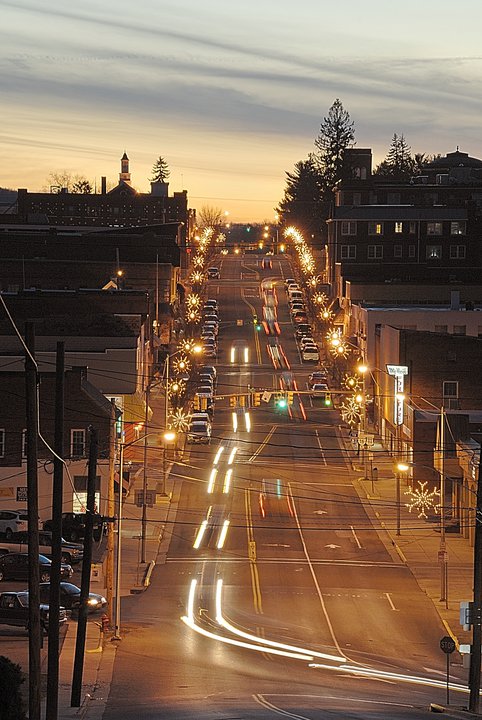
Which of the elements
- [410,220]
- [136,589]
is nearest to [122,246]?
[410,220]

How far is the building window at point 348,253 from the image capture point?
144 m

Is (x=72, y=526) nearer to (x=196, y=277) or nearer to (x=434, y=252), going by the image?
(x=434, y=252)

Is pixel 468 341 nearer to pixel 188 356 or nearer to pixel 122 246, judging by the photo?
pixel 188 356

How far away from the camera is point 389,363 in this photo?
84.8m

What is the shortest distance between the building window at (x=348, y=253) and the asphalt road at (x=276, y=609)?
59541 millimetres

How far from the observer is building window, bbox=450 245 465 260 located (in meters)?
143

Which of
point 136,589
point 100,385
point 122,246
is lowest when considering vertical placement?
point 136,589

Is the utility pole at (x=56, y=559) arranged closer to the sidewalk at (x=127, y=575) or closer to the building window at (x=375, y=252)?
the sidewalk at (x=127, y=575)

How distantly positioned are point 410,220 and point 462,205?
6641mm

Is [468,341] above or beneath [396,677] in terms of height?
above

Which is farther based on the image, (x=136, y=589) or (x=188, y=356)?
(x=188, y=356)

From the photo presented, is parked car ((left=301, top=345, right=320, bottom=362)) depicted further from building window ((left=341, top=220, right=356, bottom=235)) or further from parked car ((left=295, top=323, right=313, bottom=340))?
building window ((left=341, top=220, right=356, bottom=235))

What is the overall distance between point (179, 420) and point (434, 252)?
2790 inches

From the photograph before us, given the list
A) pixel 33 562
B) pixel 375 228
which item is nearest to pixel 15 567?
pixel 33 562
